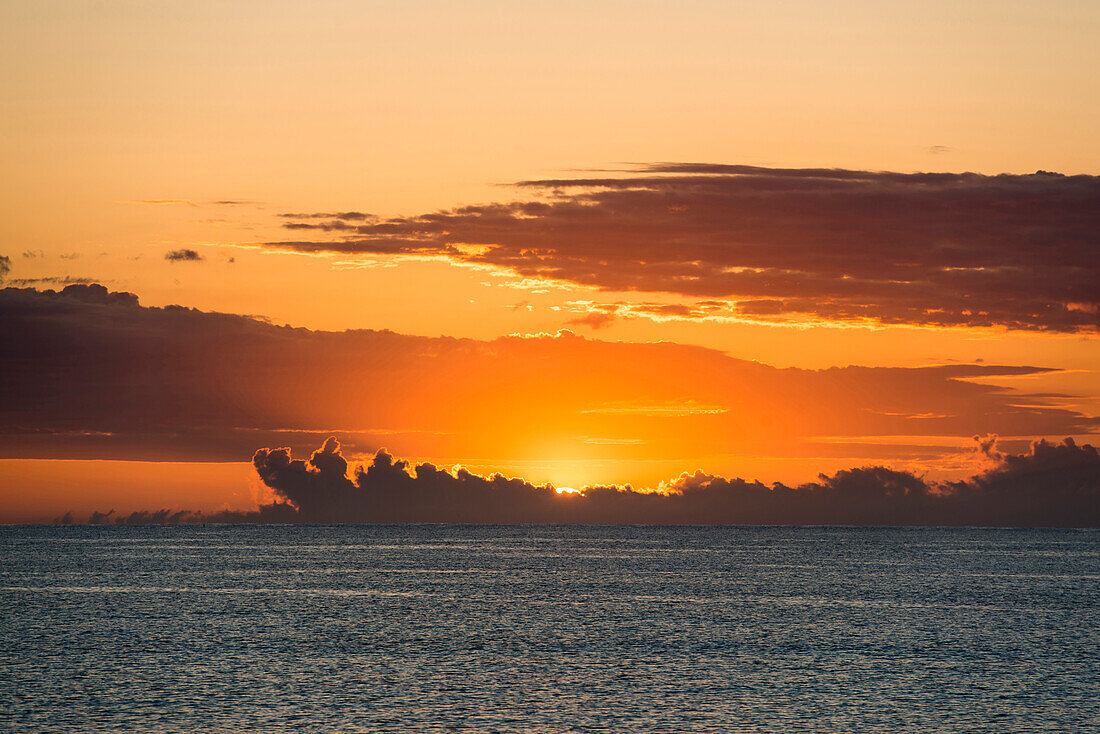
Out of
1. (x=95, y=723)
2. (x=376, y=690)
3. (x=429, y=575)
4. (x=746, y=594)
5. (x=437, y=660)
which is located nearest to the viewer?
(x=95, y=723)

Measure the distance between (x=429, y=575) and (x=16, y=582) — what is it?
61288 mm

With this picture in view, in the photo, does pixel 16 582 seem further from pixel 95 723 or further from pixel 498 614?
pixel 95 723

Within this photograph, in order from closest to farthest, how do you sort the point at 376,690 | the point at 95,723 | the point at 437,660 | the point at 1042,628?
the point at 95,723 → the point at 376,690 → the point at 437,660 → the point at 1042,628

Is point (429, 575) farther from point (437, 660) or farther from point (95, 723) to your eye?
point (95, 723)

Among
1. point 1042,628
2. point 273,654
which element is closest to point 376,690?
point 273,654

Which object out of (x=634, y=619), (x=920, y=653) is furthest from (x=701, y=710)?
(x=634, y=619)

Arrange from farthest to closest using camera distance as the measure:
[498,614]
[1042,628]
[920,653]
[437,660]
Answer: [498,614] < [1042,628] < [920,653] < [437,660]

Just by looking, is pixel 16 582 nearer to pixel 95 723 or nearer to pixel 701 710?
pixel 95 723

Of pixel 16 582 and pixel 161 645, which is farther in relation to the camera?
pixel 16 582

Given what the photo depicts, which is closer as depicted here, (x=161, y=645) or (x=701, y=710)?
(x=701, y=710)

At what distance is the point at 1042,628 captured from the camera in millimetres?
105188

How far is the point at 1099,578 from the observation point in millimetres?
189375

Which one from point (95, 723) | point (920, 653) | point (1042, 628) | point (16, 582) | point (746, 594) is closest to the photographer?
point (95, 723)

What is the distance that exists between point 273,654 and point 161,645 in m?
11.2
